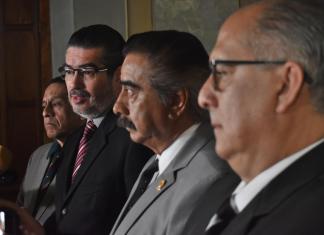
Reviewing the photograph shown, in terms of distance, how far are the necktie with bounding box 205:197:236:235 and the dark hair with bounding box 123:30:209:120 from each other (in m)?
0.71

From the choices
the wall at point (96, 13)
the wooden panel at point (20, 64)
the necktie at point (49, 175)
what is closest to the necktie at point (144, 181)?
the necktie at point (49, 175)

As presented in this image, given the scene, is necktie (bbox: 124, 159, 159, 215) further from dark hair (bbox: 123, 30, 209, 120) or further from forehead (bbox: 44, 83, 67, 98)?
forehead (bbox: 44, 83, 67, 98)

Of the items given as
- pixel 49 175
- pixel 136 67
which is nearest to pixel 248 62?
pixel 136 67

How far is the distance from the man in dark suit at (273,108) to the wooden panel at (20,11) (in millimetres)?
4717

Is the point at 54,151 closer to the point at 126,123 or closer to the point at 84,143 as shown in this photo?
the point at 84,143

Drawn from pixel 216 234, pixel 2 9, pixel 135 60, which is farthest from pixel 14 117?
pixel 216 234

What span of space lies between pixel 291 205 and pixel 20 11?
196 inches

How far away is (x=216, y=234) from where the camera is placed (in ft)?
4.70

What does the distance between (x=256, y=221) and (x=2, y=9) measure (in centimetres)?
495

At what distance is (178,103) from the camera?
2.14 m

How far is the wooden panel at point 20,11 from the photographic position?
233 inches

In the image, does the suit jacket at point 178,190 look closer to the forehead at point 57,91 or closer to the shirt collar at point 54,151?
the shirt collar at point 54,151

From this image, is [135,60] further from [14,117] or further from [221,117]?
[14,117]

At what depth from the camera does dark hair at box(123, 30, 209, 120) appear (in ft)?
6.98
